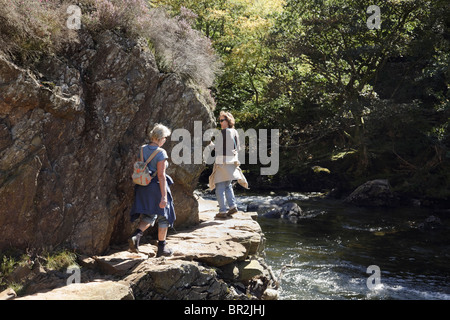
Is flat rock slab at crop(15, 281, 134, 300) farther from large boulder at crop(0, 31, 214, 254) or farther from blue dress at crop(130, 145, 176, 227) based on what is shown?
blue dress at crop(130, 145, 176, 227)

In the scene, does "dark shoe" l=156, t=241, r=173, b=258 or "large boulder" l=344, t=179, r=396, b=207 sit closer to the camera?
"dark shoe" l=156, t=241, r=173, b=258

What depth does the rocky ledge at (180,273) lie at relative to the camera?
597 centimetres

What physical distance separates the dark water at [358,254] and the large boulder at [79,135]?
423 cm

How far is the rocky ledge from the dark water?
150cm

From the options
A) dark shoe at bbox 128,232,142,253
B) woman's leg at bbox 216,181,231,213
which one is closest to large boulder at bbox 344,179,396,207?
woman's leg at bbox 216,181,231,213

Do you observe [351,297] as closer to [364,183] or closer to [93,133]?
[93,133]

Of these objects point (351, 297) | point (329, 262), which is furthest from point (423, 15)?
point (351, 297)

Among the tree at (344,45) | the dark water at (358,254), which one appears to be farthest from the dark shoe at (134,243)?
the tree at (344,45)

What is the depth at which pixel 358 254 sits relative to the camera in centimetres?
1250

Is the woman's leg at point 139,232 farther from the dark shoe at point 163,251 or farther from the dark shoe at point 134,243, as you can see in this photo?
the dark shoe at point 163,251

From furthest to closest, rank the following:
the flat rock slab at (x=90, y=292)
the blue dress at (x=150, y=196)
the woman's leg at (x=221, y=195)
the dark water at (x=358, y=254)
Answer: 1. the woman's leg at (x=221, y=195)
2. the dark water at (x=358, y=254)
3. the blue dress at (x=150, y=196)
4. the flat rock slab at (x=90, y=292)

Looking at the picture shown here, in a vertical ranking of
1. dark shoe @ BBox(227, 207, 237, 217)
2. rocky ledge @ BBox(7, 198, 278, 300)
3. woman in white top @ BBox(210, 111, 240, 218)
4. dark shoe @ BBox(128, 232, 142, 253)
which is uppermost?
woman in white top @ BBox(210, 111, 240, 218)

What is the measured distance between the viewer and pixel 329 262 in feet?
38.4

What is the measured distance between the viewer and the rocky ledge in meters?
5.97
